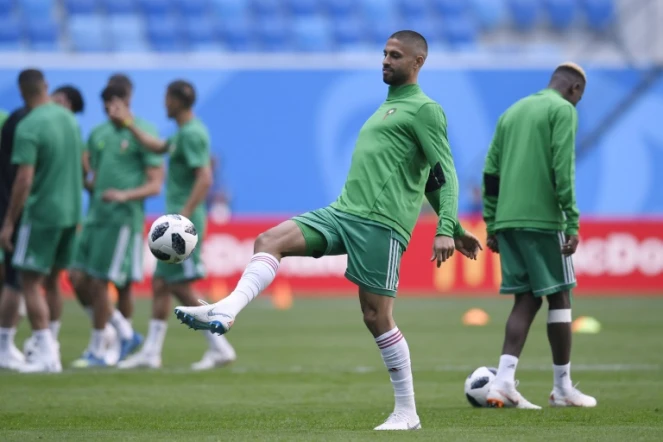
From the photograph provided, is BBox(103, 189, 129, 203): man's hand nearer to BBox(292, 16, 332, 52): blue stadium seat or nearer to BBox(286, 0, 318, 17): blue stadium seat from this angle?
BBox(292, 16, 332, 52): blue stadium seat

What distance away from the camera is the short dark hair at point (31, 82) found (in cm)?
1057

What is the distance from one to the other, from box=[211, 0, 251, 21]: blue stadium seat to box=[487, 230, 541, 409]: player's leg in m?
23.0

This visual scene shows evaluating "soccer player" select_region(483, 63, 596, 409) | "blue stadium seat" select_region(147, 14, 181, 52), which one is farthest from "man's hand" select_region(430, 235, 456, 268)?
"blue stadium seat" select_region(147, 14, 181, 52)

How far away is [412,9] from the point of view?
31375 millimetres

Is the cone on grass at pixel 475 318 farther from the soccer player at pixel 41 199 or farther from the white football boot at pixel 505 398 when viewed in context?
the white football boot at pixel 505 398

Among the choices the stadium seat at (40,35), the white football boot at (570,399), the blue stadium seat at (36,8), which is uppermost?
the blue stadium seat at (36,8)

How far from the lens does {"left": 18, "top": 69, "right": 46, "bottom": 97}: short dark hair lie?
10570mm

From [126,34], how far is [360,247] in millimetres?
24260

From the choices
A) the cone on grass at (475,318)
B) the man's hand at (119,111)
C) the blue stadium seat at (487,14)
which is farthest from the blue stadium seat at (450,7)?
the man's hand at (119,111)

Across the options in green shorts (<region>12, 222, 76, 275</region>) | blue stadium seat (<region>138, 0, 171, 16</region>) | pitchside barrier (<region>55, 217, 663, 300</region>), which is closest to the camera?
green shorts (<region>12, 222, 76, 275</region>)

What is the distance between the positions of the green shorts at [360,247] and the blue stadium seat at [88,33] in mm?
23446

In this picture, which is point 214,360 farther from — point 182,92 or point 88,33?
point 88,33

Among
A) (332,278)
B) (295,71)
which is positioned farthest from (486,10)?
(332,278)

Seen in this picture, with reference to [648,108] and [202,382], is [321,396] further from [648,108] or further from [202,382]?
[648,108]
